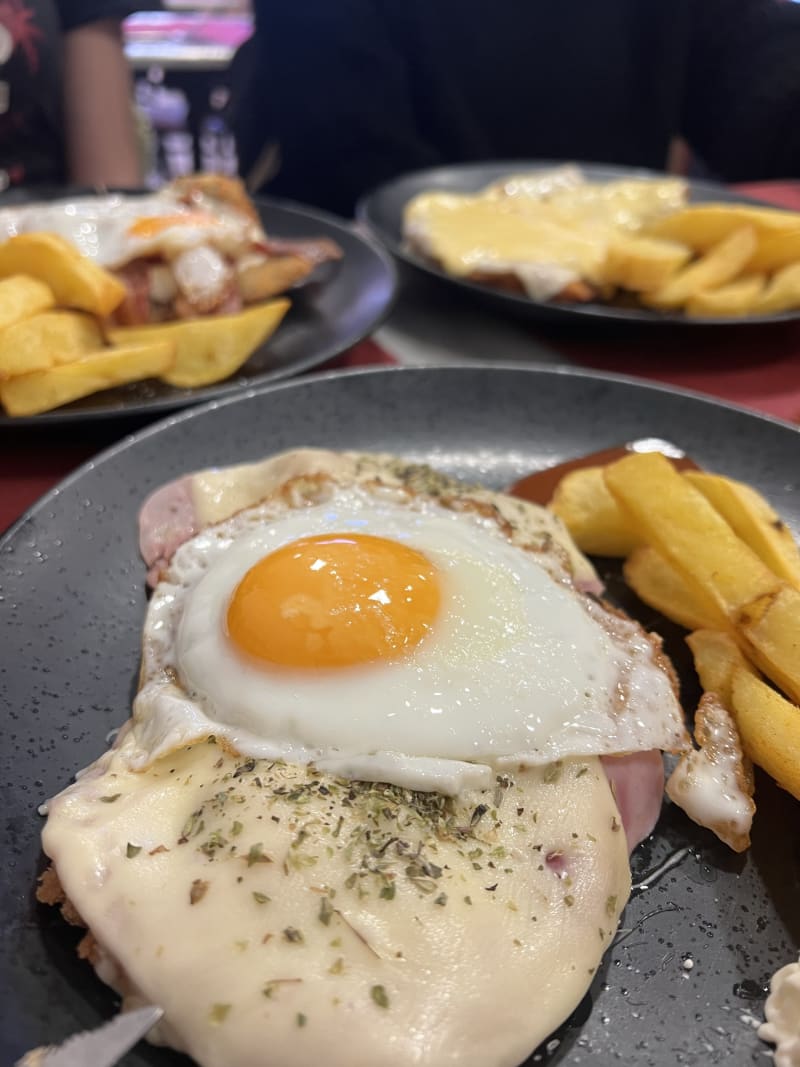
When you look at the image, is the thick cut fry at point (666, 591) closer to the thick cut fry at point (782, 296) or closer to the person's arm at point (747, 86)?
the thick cut fry at point (782, 296)

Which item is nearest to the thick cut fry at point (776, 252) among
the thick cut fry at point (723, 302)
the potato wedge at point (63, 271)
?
the thick cut fry at point (723, 302)

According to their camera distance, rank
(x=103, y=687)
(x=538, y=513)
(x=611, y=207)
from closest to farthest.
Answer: (x=103, y=687) < (x=538, y=513) < (x=611, y=207)

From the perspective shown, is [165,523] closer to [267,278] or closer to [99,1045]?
[99,1045]

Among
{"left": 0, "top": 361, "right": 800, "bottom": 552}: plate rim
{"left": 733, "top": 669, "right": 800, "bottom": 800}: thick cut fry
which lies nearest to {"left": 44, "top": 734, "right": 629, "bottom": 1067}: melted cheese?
{"left": 733, "top": 669, "right": 800, "bottom": 800}: thick cut fry

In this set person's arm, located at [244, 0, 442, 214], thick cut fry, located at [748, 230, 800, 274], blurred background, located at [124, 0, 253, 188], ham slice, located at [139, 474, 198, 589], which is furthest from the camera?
blurred background, located at [124, 0, 253, 188]

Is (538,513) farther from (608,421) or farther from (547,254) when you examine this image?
(547,254)

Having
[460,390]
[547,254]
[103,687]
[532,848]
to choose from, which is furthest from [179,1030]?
[547,254]

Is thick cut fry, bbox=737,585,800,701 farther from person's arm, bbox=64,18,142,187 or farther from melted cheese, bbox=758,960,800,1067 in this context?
person's arm, bbox=64,18,142,187
